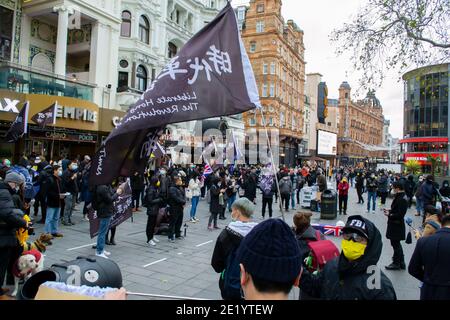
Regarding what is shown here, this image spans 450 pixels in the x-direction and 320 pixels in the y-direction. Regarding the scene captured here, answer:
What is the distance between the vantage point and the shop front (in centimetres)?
1570

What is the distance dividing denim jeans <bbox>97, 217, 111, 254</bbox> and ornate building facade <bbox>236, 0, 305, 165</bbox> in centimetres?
4014

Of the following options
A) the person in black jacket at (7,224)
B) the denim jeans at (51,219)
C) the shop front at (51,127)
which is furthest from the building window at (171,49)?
the person in black jacket at (7,224)

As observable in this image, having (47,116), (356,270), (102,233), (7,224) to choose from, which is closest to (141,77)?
(47,116)

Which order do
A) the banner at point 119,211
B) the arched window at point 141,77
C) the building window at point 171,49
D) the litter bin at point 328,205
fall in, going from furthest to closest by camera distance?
the building window at point 171,49
the arched window at point 141,77
the litter bin at point 328,205
the banner at point 119,211

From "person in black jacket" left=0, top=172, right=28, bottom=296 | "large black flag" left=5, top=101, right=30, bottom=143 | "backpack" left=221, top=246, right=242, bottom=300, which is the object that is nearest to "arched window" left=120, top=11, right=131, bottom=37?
"large black flag" left=5, top=101, right=30, bottom=143

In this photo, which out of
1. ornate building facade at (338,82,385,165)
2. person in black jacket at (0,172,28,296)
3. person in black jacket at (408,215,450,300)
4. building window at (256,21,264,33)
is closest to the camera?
person in black jacket at (408,215,450,300)

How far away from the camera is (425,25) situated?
11.1 m

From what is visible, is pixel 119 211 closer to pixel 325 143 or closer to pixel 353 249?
pixel 353 249

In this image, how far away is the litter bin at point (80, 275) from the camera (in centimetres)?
247

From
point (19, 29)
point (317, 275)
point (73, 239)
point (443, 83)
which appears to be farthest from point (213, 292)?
point (443, 83)

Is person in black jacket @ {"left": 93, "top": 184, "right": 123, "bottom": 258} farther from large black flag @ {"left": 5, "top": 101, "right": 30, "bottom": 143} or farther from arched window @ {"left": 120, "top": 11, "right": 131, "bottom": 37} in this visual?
arched window @ {"left": 120, "top": 11, "right": 131, "bottom": 37}

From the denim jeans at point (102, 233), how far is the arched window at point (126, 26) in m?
20.8

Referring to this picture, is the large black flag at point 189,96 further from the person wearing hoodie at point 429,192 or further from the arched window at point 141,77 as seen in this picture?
the arched window at point 141,77
